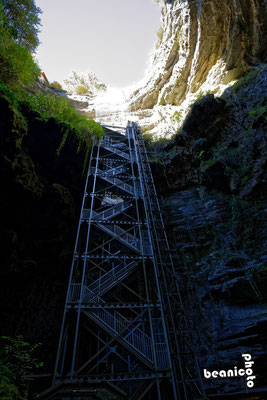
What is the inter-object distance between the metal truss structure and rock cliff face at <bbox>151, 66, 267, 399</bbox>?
30.7 inches

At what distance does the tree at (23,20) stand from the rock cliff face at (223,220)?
10.7 m

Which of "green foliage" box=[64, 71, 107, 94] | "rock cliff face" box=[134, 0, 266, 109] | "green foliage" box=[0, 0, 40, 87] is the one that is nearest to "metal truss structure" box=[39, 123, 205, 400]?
"green foliage" box=[0, 0, 40, 87]

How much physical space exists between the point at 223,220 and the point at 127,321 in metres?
5.68

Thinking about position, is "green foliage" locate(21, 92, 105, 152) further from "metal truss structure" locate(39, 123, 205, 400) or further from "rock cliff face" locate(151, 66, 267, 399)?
"rock cliff face" locate(151, 66, 267, 399)

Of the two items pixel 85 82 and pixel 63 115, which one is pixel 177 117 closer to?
pixel 63 115

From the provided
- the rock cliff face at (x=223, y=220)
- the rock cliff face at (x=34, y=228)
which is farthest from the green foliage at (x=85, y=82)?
the rock cliff face at (x=34, y=228)

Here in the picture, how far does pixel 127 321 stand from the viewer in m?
7.25

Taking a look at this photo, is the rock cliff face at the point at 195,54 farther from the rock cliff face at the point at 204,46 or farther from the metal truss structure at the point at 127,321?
the metal truss structure at the point at 127,321

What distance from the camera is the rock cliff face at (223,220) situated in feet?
22.9

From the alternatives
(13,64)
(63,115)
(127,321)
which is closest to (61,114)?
(63,115)

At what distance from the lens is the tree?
44.7 ft

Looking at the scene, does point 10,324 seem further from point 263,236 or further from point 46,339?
point 263,236

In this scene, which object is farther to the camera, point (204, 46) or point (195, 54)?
point (195, 54)

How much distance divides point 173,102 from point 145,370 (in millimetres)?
16319
